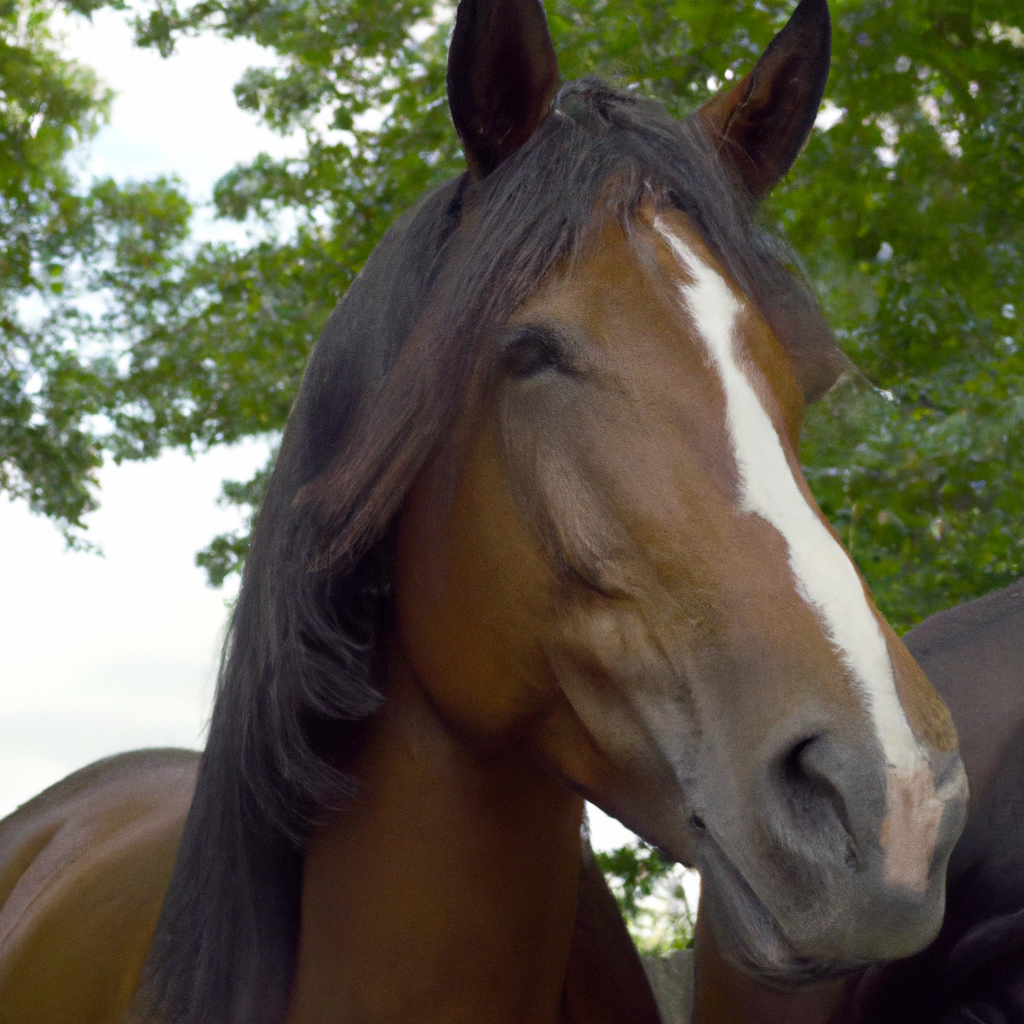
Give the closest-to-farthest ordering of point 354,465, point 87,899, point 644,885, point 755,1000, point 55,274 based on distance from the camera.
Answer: point 354,465, point 755,1000, point 87,899, point 644,885, point 55,274

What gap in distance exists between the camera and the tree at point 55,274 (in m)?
8.09

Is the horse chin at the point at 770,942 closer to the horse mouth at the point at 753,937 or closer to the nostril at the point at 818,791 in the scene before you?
the horse mouth at the point at 753,937

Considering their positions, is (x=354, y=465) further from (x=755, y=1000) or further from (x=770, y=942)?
(x=755, y=1000)

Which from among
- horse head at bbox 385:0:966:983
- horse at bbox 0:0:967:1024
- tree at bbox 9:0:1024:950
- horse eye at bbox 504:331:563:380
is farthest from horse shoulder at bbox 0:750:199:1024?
tree at bbox 9:0:1024:950

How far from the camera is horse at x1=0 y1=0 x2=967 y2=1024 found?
119 centimetres

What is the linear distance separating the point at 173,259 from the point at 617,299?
29.4ft

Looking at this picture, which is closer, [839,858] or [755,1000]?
[839,858]

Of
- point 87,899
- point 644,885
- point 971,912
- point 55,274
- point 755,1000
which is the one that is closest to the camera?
point 971,912

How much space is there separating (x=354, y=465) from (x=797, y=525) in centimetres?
64

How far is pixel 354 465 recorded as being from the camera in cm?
158

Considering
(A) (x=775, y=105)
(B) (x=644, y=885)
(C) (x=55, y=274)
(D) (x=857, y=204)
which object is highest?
(C) (x=55, y=274)

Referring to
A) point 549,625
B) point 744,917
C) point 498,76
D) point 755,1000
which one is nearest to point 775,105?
point 498,76

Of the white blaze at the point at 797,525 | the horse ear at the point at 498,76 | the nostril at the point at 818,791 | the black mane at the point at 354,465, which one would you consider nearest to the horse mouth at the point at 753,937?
the nostril at the point at 818,791

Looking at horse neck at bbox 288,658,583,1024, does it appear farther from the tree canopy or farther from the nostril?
the tree canopy
